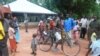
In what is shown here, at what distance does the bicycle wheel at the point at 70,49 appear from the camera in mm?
14609

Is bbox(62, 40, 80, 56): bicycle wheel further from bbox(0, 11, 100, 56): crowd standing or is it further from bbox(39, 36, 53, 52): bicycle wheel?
bbox(39, 36, 53, 52): bicycle wheel

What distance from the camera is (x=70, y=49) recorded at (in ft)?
48.4

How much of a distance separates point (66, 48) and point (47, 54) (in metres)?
0.86

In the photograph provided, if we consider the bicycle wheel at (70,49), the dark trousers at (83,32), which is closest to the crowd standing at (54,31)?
the dark trousers at (83,32)

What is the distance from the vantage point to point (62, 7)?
3934cm

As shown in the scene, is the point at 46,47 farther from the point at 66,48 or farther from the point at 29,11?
the point at 29,11

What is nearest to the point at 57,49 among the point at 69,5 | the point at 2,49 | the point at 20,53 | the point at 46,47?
the point at 46,47

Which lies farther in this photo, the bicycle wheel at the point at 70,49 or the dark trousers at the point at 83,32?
the dark trousers at the point at 83,32

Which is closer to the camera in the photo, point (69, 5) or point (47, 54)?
point (47, 54)

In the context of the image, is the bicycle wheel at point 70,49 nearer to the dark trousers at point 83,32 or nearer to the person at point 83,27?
the person at point 83,27

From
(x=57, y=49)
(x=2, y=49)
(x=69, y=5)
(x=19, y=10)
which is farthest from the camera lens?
(x=19, y=10)

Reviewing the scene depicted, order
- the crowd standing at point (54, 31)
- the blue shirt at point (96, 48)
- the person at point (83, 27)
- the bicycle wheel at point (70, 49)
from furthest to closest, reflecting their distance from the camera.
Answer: the person at point (83, 27)
the bicycle wheel at point (70, 49)
the crowd standing at point (54, 31)
the blue shirt at point (96, 48)

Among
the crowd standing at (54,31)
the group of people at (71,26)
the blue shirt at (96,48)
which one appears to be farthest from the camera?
the group of people at (71,26)

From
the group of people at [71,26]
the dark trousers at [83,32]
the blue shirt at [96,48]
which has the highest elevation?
the blue shirt at [96,48]
